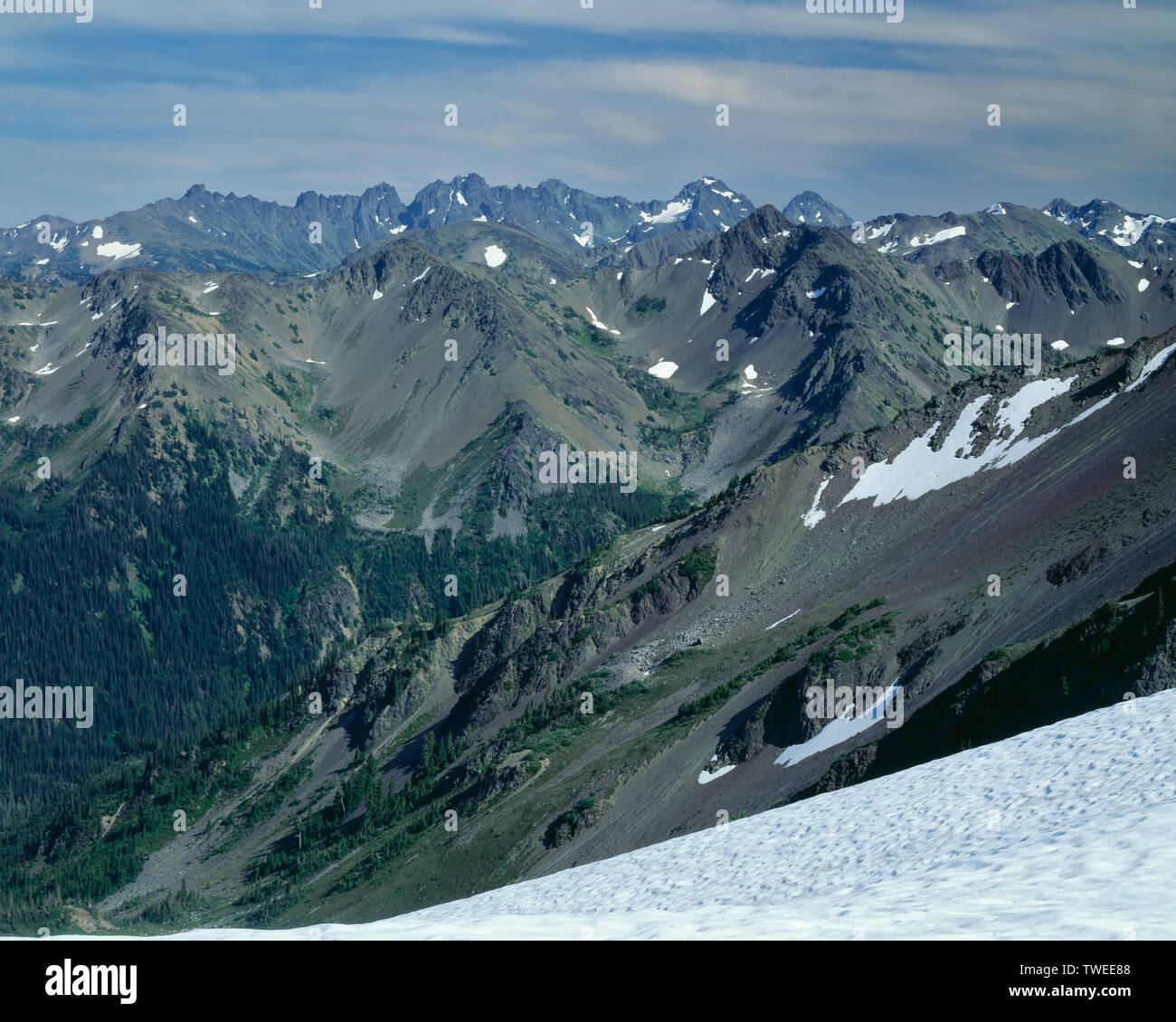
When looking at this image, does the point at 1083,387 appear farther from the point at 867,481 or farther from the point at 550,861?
the point at 550,861

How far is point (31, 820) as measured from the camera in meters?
177

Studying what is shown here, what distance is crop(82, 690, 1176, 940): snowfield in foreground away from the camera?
62.5ft

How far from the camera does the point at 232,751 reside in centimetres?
15225

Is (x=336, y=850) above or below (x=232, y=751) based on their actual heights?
below

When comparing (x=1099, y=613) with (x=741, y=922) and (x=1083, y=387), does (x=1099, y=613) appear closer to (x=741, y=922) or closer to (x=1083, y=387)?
(x=741, y=922)

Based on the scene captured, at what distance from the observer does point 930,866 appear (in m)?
26.5

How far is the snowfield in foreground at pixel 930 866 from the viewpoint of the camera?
1905 centimetres

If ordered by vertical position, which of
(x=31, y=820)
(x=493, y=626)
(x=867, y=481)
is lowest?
(x=31, y=820)
